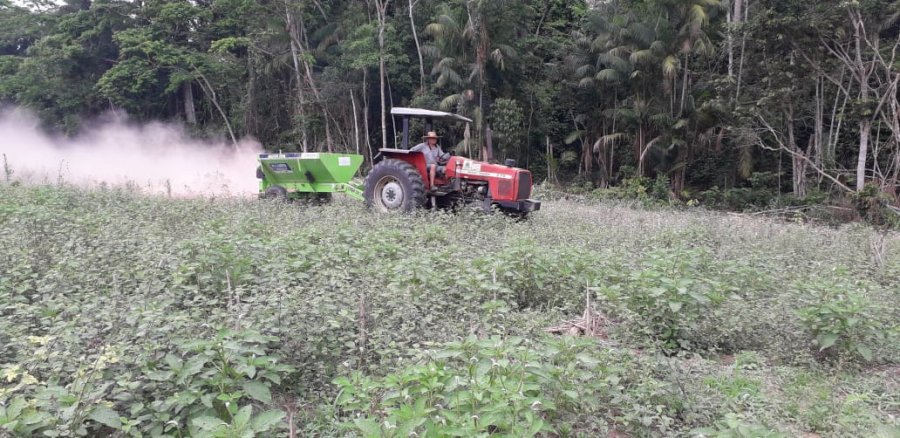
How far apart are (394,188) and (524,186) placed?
7.41 feet

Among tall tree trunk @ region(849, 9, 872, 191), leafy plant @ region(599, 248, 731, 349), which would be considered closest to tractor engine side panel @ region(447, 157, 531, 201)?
leafy plant @ region(599, 248, 731, 349)

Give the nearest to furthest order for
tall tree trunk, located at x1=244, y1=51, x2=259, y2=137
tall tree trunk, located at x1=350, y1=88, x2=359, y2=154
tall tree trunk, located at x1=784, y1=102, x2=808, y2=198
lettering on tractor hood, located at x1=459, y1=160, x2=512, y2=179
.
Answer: lettering on tractor hood, located at x1=459, y1=160, x2=512, y2=179
tall tree trunk, located at x1=784, y1=102, x2=808, y2=198
tall tree trunk, located at x1=350, y1=88, x2=359, y2=154
tall tree trunk, located at x1=244, y1=51, x2=259, y2=137

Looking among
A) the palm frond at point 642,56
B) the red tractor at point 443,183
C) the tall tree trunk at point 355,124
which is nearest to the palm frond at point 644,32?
the palm frond at point 642,56

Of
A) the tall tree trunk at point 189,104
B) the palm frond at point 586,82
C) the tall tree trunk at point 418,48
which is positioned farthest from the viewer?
the tall tree trunk at point 189,104

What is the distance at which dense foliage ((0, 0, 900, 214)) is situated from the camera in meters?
14.8

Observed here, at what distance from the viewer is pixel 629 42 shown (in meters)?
19.6

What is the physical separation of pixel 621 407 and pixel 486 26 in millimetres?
18839

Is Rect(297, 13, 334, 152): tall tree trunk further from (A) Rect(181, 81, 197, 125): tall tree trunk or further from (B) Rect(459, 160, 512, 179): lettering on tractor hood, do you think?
(B) Rect(459, 160, 512, 179): lettering on tractor hood

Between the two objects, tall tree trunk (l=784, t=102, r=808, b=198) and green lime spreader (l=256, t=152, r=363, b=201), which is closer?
green lime spreader (l=256, t=152, r=363, b=201)

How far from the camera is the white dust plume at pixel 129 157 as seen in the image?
1541 centimetres

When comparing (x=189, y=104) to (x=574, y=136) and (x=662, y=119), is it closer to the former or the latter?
(x=574, y=136)

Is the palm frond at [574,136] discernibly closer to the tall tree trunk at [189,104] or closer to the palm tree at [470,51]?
the palm tree at [470,51]

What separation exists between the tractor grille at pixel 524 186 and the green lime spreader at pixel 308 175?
338 centimetres

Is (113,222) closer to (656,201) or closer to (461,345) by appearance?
(461,345)
